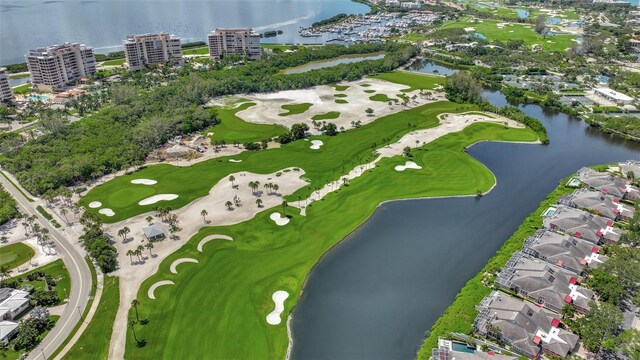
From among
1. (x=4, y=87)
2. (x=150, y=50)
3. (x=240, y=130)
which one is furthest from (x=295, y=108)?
(x=4, y=87)

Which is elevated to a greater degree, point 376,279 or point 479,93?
point 479,93

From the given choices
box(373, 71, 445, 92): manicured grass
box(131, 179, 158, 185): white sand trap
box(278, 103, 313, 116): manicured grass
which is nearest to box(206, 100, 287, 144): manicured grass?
box(278, 103, 313, 116): manicured grass

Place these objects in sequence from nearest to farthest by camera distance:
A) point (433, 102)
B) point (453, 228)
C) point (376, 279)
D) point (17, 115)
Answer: point (376, 279) < point (453, 228) < point (17, 115) < point (433, 102)

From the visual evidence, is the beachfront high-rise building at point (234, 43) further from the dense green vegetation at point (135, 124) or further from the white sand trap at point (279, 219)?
the white sand trap at point (279, 219)

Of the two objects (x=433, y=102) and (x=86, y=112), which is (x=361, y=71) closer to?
(x=433, y=102)

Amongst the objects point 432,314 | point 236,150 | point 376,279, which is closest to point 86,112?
point 236,150

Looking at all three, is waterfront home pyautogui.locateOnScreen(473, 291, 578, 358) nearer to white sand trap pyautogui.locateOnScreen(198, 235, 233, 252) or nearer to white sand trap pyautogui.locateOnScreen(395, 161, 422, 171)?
white sand trap pyautogui.locateOnScreen(198, 235, 233, 252)

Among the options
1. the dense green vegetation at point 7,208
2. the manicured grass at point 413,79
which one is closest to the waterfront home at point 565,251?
the dense green vegetation at point 7,208
